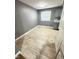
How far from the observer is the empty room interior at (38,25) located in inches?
114

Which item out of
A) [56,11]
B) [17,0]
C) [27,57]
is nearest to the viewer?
[27,57]

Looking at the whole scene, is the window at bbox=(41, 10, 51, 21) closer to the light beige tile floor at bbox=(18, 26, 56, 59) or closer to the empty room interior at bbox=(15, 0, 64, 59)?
the empty room interior at bbox=(15, 0, 64, 59)

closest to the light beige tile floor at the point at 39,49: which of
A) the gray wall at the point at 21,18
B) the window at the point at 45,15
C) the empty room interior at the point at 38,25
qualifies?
the empty room interior at the point at 38,25

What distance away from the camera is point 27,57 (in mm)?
2408

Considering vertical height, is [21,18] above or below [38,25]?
above

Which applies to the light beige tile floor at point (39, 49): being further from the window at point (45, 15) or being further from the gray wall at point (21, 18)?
the window at point (45, 15)

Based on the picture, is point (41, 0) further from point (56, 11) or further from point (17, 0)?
point (56, 11)

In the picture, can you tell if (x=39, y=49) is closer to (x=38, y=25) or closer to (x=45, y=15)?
(x=38, y=25)

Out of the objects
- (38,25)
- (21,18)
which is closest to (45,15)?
(38,25)

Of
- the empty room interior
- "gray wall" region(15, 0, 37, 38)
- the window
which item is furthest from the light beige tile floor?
the window

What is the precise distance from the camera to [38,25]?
6.96m
